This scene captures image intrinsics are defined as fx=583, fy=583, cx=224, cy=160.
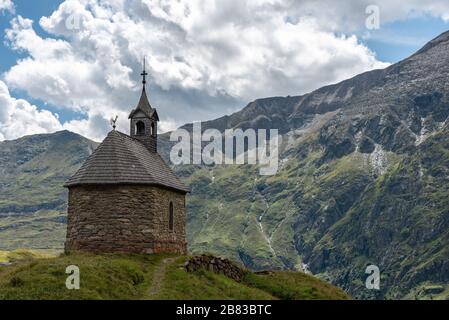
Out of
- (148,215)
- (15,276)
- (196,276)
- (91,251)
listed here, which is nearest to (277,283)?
(196,276)

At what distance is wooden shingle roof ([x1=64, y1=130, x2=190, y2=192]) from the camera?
50938 mm

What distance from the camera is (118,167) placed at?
5172 cm

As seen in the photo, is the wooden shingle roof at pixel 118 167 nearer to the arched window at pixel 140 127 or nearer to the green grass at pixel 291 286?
the arched window at pixel 140 127

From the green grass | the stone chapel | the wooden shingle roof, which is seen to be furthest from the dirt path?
the wooden shingle roof

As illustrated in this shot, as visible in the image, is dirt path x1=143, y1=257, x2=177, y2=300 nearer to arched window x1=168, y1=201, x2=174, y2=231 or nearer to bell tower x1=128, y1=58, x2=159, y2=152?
arched window x1=168, y1=201, x2=174, y2=231

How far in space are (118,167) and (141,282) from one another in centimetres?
1489

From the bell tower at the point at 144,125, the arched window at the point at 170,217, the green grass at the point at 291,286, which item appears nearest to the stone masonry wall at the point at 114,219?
the arched window at the point at 170,217

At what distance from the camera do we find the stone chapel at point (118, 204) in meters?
49.8

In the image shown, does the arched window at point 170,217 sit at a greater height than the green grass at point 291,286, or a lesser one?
greater

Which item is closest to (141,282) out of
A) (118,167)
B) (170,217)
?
(118,167)
